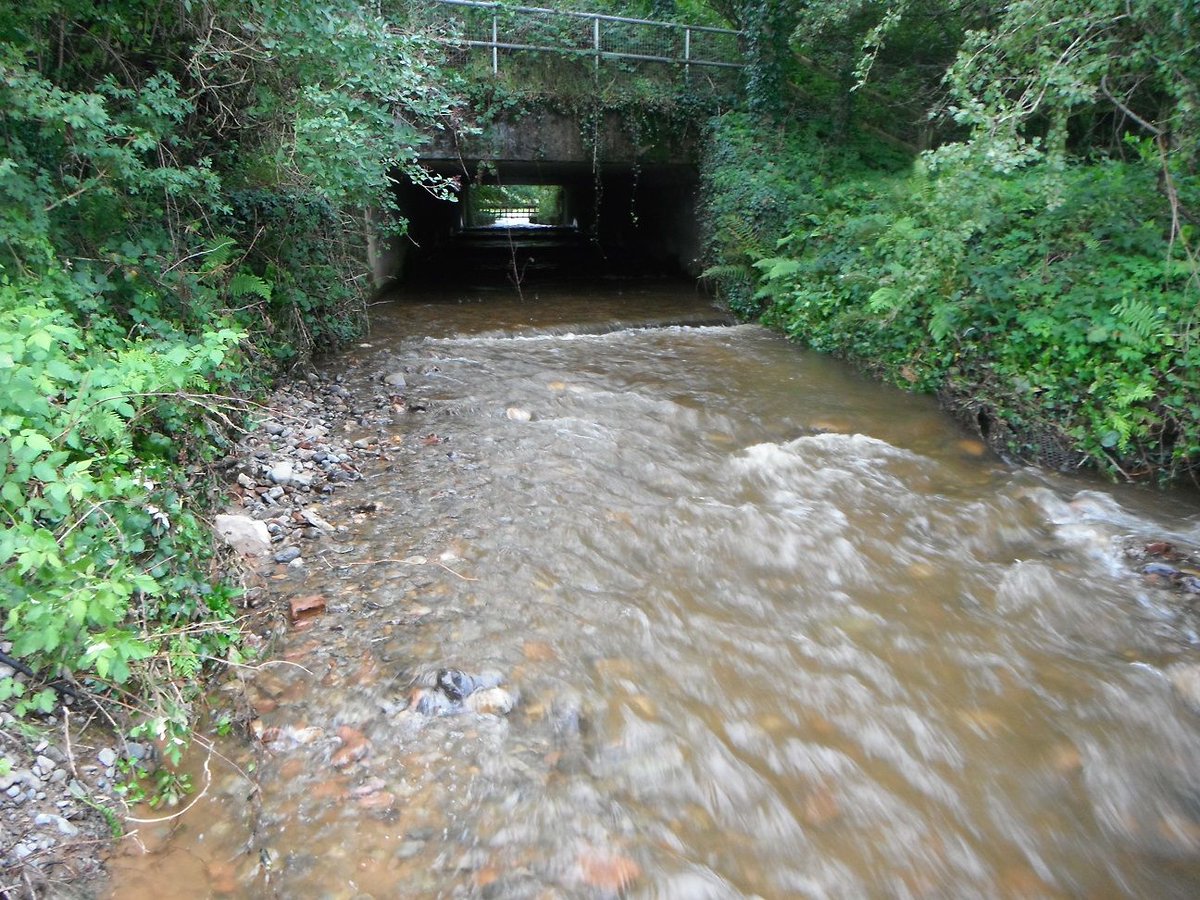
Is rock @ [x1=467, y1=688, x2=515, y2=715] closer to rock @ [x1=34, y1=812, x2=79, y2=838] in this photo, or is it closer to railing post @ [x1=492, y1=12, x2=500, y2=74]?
rock @ [x1=34, y1=812, x2=79, y2=838]

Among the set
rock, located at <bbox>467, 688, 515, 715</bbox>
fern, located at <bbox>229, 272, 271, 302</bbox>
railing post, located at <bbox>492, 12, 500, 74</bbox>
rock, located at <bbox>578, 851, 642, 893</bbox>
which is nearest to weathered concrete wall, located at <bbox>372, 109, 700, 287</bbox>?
railing post, located at <bbox>492, 12, 500, 74</bbox>

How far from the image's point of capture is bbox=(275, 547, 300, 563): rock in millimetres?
4838

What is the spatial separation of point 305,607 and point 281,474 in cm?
182

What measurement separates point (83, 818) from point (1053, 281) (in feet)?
28.3

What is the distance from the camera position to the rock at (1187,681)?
4.07 m

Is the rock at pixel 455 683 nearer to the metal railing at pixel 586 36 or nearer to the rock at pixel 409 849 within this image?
the rock at pixel 409 849

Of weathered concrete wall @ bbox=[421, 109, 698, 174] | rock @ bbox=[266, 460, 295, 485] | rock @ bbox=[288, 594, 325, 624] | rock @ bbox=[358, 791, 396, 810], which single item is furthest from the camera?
weathered concrete wall @ bbox=[421, 109, 698, 174]

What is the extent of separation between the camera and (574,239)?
25.9 meters

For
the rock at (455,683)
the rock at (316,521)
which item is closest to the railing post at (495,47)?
the rock at (316,521)

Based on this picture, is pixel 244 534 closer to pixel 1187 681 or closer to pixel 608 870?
pixel 608 870

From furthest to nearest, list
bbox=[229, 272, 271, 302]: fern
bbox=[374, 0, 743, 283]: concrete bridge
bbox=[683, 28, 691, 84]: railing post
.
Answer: bbox=[683, 28, 691, 84]: railing post
bbox=[374, 0, 743, 283]: concrete bridge
bbox=[229, 272, 271, 302]: fern

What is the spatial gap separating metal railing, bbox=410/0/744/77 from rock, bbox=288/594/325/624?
10.5 m

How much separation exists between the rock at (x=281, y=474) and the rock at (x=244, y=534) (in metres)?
0.77

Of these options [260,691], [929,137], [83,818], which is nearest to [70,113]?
[260,691]
